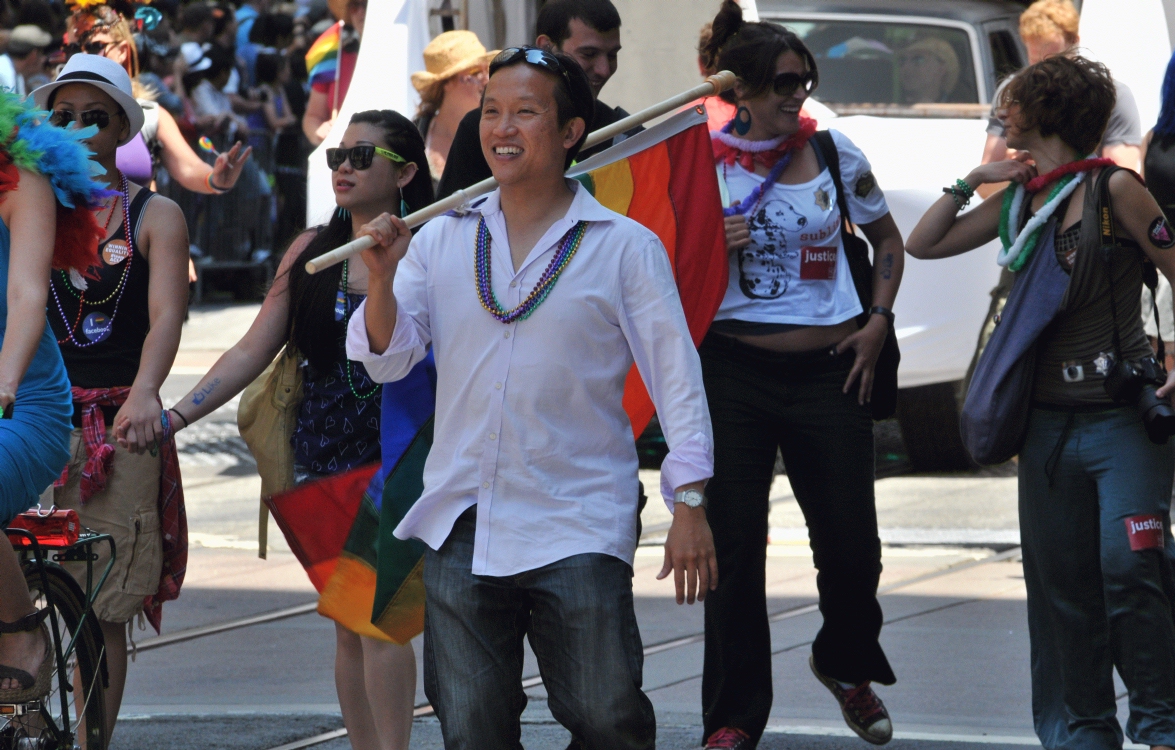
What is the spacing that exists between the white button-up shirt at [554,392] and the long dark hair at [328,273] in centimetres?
105

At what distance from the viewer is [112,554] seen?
15.2 ft

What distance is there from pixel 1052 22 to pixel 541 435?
5268mm

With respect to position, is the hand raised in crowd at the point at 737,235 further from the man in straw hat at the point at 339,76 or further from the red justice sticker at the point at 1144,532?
the man in straw hat at the point at 339,76

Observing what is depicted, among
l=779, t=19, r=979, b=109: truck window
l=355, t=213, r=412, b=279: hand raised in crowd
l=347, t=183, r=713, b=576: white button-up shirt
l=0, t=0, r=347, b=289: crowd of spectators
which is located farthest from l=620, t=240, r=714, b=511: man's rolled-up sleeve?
l=0, t=0, r=347, b=289: crowd of spectators

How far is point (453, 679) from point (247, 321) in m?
11.8

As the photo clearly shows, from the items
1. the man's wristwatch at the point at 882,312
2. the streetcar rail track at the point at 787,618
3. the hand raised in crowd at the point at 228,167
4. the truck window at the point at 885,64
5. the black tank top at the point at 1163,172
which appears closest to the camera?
the man's wristwatch at the point at 882,312

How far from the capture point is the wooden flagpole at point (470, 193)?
3.48 meters

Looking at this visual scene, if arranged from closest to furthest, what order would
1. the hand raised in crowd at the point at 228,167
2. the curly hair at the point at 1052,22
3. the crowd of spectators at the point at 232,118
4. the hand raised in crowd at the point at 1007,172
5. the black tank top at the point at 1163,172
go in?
the hand raised in crowd at the point at 1007,172
the hand raised in crowd at the point at 228,167
the black tank top at the point at 1163,172
the curly hair at the point at 1052,22
the crowd of spectators at the point at 232,118

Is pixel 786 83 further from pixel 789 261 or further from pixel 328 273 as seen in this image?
pixel 328 273

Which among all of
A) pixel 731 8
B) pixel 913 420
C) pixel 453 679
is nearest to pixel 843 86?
pixel 913 420

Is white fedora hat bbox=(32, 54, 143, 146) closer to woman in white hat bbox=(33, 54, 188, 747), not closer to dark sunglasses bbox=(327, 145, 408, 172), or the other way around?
woman in white hat bbox=(33, 54, 188, 747)

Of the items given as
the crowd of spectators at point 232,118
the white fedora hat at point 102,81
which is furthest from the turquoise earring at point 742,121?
the crowd of spectators at point 232,118

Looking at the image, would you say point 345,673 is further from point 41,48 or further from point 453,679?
point 41,48

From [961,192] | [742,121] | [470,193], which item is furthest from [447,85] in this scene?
[470,193]
